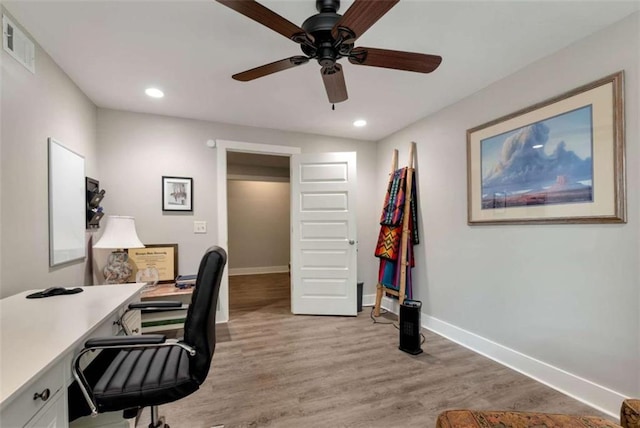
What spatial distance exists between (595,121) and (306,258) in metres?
2.90

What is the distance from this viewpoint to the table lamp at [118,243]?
2492mm

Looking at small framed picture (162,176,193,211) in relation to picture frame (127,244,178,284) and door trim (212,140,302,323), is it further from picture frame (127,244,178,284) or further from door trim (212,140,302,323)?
picture frame (127,244,178,284)

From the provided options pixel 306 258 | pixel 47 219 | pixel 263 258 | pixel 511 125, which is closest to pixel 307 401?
pixel 306 258

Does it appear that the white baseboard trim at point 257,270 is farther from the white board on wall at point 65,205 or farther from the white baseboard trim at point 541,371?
the white baseboard trim at point 541,371

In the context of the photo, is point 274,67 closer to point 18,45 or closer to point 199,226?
point 18,45

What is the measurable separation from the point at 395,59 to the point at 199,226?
269cm

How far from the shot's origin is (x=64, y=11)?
1594mm

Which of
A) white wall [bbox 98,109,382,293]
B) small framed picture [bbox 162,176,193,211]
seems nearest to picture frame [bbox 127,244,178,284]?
white wall [bbox 98,109,382,293]

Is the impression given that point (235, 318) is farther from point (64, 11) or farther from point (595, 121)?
point (595, 121)

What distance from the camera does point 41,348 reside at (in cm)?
94

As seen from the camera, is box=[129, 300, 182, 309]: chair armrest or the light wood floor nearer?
box=[129, 300, 182, 309]: chair armrest

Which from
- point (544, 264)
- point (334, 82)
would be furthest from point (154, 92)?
point (544, 264)

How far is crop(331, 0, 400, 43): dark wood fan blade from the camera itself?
114 cm

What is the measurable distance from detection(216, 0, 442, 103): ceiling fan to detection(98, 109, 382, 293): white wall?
1.75 m
